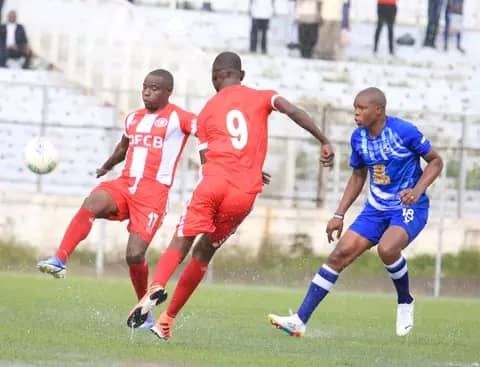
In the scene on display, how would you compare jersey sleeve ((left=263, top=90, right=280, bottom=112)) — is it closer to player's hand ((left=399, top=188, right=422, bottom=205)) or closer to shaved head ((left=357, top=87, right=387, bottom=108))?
shaved head ((left=357, top=87, right=387, bottom=108))

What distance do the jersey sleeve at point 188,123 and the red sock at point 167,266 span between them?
1539mm

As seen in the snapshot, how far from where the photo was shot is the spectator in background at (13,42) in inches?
1123

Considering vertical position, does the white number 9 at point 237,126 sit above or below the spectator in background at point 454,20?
above

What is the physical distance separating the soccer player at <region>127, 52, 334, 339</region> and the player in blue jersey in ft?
3.21

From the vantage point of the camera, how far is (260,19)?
105ft

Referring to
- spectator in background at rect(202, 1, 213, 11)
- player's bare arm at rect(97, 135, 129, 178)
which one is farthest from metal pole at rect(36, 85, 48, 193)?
spectator in background at rect(202, 1, 213, 11)

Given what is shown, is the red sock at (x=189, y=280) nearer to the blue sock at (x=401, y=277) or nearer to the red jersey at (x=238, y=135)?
the red jersey at (x=238, y=135)

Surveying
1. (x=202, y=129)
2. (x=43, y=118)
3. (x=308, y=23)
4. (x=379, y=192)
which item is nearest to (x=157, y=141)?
(x=202, y=129)

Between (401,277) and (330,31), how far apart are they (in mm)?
19666

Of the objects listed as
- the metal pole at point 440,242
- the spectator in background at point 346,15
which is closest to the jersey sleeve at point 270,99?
the metal pole at point 440,242

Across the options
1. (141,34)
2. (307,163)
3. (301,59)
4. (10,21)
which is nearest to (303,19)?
(301,59)

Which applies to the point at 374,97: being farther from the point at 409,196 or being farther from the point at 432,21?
the point at 432,21

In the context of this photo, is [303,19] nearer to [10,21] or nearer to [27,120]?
[10,21]

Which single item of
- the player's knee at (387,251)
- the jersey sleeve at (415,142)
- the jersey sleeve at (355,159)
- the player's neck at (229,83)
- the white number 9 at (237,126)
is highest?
the player's neck at (229,83)
